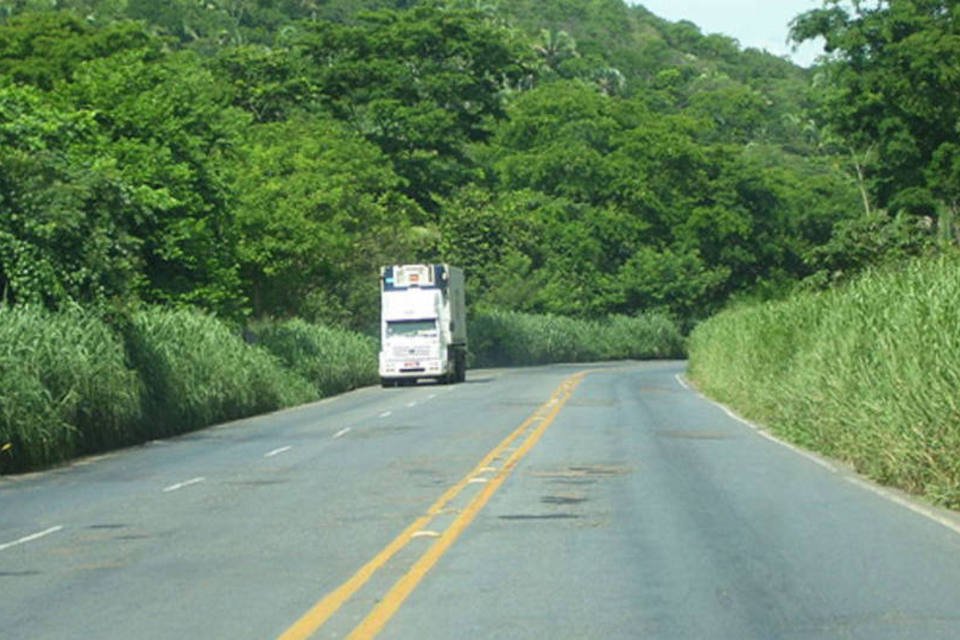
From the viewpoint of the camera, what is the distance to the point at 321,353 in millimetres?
51812

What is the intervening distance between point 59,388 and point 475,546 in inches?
547

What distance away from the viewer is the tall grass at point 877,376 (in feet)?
54.8

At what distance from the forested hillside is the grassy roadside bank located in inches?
54.4

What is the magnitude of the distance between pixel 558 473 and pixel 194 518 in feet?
18.1

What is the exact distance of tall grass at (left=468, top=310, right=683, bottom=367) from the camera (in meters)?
83.0

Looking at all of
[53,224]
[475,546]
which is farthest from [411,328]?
[475,546]

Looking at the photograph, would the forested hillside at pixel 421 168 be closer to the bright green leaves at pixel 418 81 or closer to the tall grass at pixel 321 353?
the bright green leaves at pixel 418 81

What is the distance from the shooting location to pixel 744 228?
4126 inches

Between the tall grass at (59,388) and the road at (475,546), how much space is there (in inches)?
31.1

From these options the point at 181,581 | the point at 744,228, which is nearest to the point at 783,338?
the point at 181,581

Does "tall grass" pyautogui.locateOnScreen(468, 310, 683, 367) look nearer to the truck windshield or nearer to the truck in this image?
the truck

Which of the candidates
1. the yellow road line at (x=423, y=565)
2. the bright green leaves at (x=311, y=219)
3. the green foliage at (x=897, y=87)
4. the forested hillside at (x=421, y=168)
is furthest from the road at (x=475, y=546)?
the green foliage at (x=897, y=87)

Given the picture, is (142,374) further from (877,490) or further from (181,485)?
(877,490)

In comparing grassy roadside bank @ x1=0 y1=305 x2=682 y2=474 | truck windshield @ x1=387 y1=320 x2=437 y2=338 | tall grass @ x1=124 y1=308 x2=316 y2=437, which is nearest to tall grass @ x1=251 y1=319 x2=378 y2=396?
grassy roadside bank @ x1=0 y1=305 x2=682 y2=474
